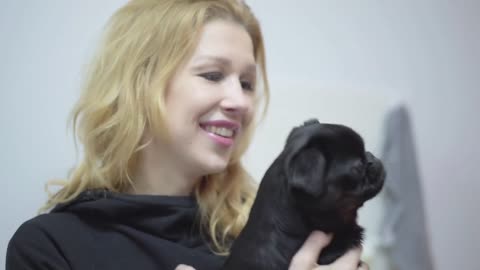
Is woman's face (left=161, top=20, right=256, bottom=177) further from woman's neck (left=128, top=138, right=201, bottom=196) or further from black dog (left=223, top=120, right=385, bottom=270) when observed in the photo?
black dog (left=223, top=120, right=385, bottom=270)

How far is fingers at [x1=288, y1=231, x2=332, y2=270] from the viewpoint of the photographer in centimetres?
84

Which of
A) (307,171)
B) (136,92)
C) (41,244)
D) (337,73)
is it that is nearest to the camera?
(307,171)

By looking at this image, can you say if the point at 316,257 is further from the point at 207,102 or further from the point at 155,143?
the point at 155,143

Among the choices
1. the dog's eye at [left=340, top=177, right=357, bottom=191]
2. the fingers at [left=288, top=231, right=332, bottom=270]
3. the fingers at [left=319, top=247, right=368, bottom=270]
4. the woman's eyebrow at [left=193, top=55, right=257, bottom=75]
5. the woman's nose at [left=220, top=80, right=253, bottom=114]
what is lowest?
the fingers at [left=319, top=247, right=368, bottom=270]

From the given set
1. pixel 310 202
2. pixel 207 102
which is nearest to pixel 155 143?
pixel 207 102

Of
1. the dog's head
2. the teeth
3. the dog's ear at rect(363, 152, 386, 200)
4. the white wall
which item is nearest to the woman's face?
the teeth

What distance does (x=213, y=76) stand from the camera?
1.10 metres

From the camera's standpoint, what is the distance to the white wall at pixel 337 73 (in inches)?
61.1

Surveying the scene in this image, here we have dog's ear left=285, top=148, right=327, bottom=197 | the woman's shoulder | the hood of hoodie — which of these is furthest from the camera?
the hood of hoodie

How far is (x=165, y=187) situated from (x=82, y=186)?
205 millimetres

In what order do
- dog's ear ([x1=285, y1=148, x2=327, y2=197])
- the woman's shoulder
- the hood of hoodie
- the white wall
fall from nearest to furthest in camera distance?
dog's ear ([x1=285, y1=148, x2=327, y2=197]), the woman's shoulder, the hood of hoodie, the white wall

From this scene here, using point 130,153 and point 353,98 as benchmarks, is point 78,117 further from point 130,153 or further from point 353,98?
point 353,98

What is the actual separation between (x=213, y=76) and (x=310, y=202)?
402 millimetres

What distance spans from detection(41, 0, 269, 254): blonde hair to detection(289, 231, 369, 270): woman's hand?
348mm
